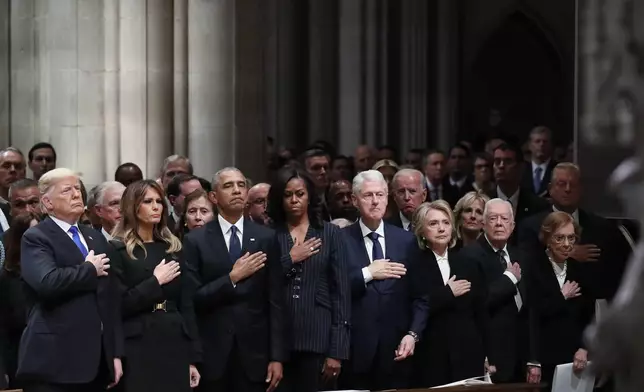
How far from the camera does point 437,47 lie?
1892cm

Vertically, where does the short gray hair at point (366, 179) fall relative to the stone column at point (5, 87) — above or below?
below

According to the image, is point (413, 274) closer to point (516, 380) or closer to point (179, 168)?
point (516, 380)

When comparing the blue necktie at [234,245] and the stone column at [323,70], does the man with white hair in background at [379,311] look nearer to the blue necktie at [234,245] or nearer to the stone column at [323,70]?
the blue necktie at [234,245]

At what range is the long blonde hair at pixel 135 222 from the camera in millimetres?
7391

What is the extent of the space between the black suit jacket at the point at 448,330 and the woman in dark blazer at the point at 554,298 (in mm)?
411

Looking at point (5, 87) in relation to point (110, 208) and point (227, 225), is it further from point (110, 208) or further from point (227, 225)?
point (227, 225)

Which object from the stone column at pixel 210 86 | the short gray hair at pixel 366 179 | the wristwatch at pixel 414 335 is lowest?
the wristwatch at pixel 414 335

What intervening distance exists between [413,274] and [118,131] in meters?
4.19

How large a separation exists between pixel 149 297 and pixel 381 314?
1.43 m

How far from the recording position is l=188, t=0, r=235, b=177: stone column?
470 inches

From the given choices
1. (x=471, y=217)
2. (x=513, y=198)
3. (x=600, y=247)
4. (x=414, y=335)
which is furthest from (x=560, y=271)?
(x=513, y=198)

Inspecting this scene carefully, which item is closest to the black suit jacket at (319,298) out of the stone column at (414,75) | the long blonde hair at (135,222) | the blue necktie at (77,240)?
the long blonde hair at (135,222)

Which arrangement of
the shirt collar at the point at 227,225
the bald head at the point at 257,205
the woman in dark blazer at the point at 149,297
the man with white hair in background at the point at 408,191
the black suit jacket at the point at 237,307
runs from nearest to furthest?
1. the woman in dark blazer at the point at 149,297
2. the black suit jacket at the point at 237,307
3. the shirt collar at the point at 227,225
4. the bald head at the point at 257,205
5. the man with white hair in background at the point at 408,191

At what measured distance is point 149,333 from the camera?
746 cm
